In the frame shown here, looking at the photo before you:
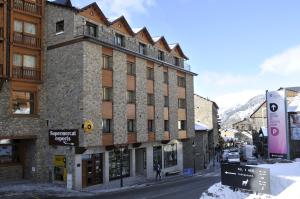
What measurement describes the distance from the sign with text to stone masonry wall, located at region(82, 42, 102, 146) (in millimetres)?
899

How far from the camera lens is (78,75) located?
1325 inches

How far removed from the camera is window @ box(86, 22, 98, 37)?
119ft

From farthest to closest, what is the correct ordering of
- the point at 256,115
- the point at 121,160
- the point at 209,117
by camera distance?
the point at 256,115
the point at 209,117
the point at 121,160

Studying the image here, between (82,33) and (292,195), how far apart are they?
22.8 metres

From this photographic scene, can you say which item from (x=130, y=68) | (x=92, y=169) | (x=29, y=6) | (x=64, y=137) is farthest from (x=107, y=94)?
(x=29, y=6)

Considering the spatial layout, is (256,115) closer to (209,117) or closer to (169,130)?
(209,117)

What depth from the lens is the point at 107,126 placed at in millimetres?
36500

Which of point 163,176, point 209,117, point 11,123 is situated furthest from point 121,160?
point 209,117

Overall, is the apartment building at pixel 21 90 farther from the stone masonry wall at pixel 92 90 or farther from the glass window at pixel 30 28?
the stone masonry wall at pixel 92 90

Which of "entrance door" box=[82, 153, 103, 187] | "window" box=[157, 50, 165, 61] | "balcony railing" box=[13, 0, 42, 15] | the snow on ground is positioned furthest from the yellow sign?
"window" box=[157, 50, 165, 61]

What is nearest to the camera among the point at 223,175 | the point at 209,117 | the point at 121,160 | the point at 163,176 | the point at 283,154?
the point at 223,175

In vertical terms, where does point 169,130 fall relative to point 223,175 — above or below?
above

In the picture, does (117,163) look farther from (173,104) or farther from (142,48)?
(142,48)

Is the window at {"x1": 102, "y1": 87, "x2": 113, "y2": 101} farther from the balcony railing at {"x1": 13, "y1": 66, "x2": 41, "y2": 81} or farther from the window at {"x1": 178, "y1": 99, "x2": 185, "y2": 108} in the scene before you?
the window at {"x1": 178, "y1": 99, "x2": 185, "y2": 108}
